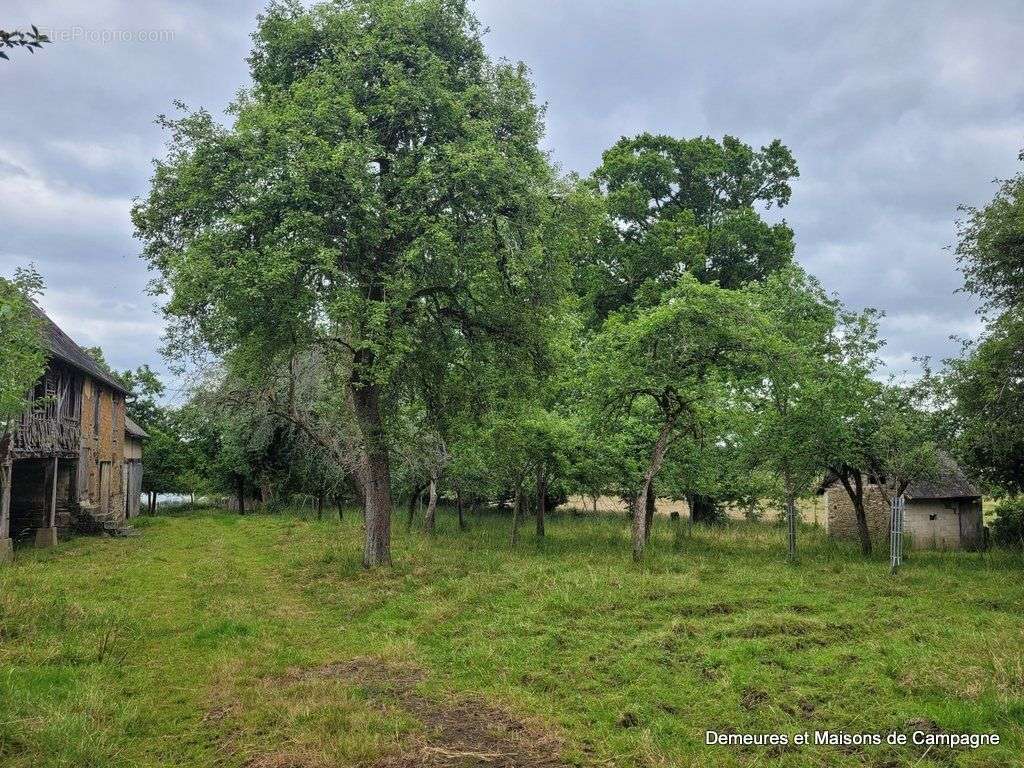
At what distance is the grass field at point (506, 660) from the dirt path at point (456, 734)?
48 millimetres

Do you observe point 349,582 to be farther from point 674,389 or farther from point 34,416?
point 34,416

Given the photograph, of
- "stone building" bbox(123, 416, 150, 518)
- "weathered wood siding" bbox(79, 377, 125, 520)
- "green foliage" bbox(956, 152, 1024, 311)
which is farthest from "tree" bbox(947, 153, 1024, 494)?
"stone building" bbox(123, 416, 150, 518)

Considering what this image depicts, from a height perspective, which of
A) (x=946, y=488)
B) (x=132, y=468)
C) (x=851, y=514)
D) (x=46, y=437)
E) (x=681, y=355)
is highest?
(x=681, y=355)

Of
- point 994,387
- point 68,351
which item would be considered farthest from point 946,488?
point 68,351

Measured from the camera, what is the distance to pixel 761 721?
721cm

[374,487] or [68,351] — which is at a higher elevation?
[68,351]

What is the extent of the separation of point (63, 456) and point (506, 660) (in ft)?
76.2

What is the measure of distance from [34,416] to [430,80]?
1714 centimetres

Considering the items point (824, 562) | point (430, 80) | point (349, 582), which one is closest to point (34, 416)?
point (349, 582)

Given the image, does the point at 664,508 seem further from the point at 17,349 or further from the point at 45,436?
the point at 17,349

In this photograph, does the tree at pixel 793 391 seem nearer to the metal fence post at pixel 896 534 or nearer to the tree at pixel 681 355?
the tree at pixel 681 355

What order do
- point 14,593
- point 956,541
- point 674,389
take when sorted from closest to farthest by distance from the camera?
1. point 14,593
2. point 674,389
3. point 956,541

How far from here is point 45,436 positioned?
2314 centimetres

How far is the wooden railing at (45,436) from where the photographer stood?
70.7 ft
